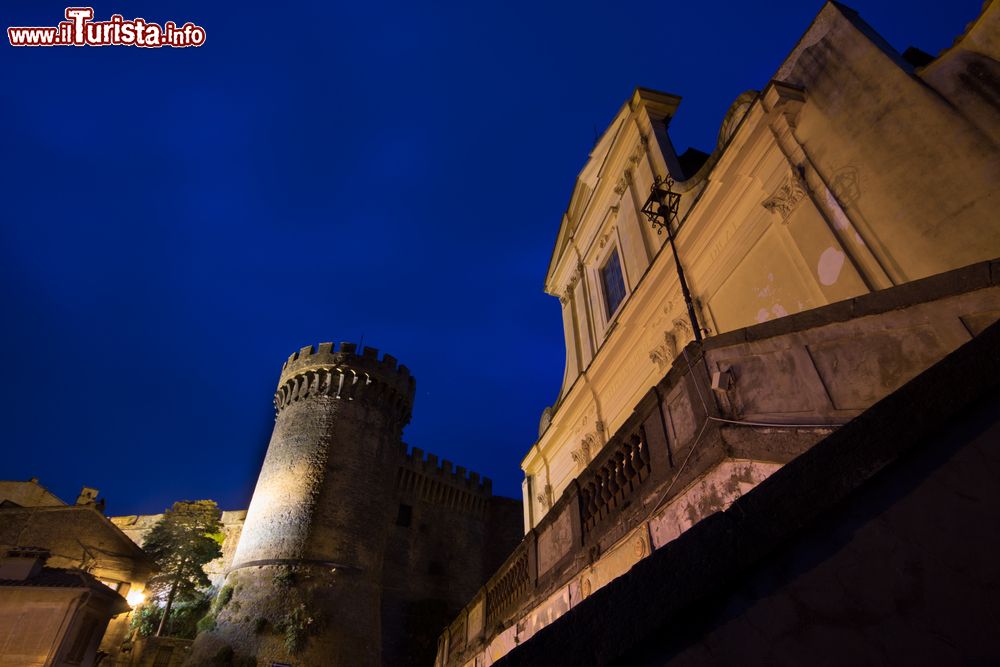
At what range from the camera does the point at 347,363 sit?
27.9m

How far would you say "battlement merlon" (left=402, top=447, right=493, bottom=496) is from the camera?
31.3m

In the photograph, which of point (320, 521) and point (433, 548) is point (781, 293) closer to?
point (320, 521)

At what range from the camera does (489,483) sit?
113 feet

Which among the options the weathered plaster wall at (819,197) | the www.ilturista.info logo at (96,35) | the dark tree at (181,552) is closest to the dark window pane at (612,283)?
the weathered plaster wall at (819,197)

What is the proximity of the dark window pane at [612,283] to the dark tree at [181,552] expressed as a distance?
22800 mm

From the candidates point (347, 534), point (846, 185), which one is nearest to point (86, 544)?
point (347, 534)

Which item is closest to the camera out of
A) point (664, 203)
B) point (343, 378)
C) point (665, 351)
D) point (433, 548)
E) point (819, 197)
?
point (819, 197)

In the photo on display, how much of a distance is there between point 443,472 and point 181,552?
565 inches

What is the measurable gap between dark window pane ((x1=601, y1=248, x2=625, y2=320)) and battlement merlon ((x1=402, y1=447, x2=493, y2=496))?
2027 cm

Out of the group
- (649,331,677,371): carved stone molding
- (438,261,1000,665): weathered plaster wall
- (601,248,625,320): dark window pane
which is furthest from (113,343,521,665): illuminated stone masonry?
(438,261,1000,665): weathered plaster wall

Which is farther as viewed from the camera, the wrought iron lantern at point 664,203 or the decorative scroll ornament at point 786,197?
the wrought iron lantern at point 664,203

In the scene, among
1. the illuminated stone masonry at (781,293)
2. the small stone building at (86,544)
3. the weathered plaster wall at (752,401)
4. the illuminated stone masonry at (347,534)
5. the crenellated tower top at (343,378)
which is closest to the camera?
the weathered plaster wall at (752,401)

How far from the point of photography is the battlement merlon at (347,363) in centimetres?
2792

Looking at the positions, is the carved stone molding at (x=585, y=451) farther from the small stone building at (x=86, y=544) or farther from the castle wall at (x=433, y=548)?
the castle wall at (x=433, y=548)
